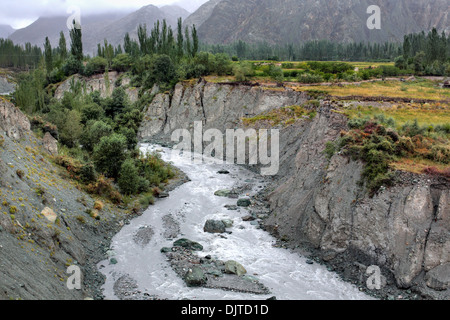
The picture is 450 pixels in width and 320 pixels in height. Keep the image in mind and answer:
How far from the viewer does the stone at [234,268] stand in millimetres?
24473

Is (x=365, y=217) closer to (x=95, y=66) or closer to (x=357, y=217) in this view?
(x=357, y=217)

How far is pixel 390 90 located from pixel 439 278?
36.9 metres

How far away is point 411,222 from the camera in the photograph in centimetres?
2261

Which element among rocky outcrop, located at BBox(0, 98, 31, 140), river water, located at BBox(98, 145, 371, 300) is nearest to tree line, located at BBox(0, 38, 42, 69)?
rocky outcrop, located at BBox(0, 98, 31, 140)

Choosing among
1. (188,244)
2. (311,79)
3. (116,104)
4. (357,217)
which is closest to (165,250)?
(188,244)

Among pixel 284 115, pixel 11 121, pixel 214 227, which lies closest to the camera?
pixel 214 227

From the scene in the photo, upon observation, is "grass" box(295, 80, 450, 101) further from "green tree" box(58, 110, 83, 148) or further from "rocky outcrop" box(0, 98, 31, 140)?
"rocky outcrop" box(0, 98, 31, 140)

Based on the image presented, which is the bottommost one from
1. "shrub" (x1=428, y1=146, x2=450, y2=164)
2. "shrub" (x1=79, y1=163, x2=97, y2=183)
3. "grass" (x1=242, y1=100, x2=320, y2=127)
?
"shrub" (x1=79, y1=163, x2=97, y2=183)

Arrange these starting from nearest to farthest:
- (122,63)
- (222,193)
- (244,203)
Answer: (244,203), (222,193), (122,63)

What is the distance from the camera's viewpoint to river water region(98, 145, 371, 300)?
22438 mm

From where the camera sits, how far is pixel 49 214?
25734mm

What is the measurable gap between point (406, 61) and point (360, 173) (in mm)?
69285

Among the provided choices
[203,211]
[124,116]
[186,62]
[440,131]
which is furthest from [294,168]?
[186,62]

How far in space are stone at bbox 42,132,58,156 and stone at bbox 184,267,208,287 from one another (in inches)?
817
